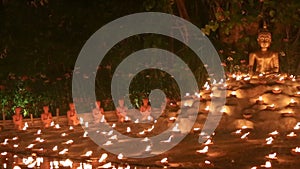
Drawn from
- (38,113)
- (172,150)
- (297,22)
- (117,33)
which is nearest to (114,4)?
(117,33)

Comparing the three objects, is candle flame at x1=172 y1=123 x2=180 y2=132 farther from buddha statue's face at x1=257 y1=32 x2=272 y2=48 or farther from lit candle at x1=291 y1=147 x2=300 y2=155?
lit candle at x1=291 y1=147 x2=300 y2=155

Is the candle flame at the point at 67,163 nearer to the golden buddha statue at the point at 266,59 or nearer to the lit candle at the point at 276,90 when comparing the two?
the lit candle at the point at 276,90

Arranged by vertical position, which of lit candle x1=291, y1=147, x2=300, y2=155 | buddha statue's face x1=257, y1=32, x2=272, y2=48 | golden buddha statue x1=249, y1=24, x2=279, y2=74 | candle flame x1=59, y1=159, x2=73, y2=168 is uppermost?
buddha statue's face x1=257, y1=32, x2=272, y2=48

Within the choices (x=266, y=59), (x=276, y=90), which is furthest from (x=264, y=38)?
(x=276, y=90)

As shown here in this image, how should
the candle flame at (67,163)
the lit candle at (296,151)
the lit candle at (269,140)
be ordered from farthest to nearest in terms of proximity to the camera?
the lit candle at (269,140), the lit candle at (296,151), the candle flame at (67,163)

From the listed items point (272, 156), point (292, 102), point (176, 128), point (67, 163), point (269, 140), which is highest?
point (292, 102)

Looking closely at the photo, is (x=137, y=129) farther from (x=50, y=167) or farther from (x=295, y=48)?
(x=295, y=48)

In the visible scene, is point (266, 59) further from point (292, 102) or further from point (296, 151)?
point (296, 151)

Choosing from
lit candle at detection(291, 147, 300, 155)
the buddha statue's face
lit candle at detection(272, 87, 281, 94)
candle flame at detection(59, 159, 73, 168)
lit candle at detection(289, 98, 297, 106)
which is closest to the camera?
candle flame at detection(59, 159, 73, 168)

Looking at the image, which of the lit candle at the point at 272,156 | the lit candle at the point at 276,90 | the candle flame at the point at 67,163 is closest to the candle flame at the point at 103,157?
the candle flame at the point at 67,163

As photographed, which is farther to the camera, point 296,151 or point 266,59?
point 266,59

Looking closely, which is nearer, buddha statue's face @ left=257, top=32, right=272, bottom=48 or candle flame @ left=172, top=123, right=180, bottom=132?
candle flame @ left=172, top=123, right=180, bottom=132

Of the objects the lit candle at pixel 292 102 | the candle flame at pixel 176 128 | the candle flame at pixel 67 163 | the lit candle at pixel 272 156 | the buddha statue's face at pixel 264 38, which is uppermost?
the buddha statue's face at pixel 264 38

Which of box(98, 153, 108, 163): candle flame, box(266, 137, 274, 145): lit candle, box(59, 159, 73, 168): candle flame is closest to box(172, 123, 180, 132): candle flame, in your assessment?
box(266, 137, 274, 145): lit candle
